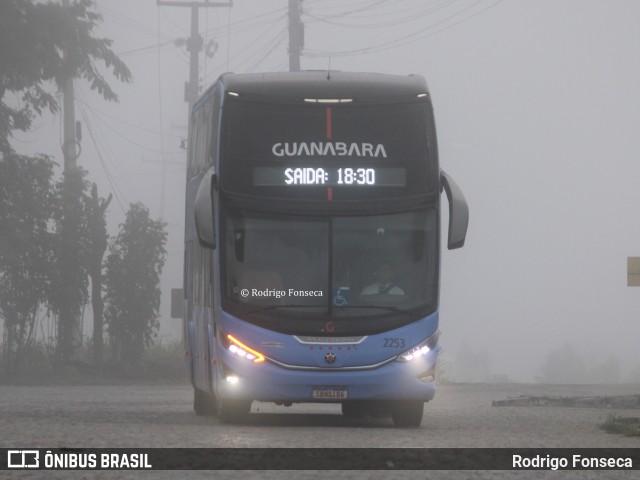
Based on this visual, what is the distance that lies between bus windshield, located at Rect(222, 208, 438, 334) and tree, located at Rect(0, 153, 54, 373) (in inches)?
1019

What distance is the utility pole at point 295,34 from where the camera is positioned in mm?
39625

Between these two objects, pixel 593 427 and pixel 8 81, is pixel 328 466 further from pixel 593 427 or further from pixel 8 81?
pixel 8 81

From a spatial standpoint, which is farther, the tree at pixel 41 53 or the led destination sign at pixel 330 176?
the tree at pixel 41 53

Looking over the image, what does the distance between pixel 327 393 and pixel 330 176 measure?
2.59 m

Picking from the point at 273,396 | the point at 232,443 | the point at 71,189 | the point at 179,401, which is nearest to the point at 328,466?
the point at 232,443

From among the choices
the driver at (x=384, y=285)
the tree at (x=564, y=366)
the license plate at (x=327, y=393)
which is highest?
the driver at (x=384, y=285)

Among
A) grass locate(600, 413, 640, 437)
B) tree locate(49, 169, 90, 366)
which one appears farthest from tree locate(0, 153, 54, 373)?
grass locate(600, 413, 640, 437)

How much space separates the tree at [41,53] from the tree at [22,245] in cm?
110

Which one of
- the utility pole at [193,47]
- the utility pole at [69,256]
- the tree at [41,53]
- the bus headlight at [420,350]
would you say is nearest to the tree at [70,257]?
the utility pole at [69,256]

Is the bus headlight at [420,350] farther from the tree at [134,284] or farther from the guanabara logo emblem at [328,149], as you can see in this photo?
the tree at [134,284]

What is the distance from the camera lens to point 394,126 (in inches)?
749

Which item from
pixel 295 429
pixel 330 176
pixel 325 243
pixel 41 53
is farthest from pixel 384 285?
pixel 41 53

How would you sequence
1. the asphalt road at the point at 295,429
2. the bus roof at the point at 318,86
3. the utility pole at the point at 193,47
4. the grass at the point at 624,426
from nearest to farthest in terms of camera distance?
the asphalt road at the point at 295,429 → the grass at the point at 624,426 → the bus roof at the point at 318,86 → the utility pole at the point at 193,47

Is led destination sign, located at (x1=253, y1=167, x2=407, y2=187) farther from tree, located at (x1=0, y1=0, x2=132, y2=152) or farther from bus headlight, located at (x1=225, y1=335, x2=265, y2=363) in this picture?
tree, located at (x1=0, y1=0, x2=132, y2=152)
